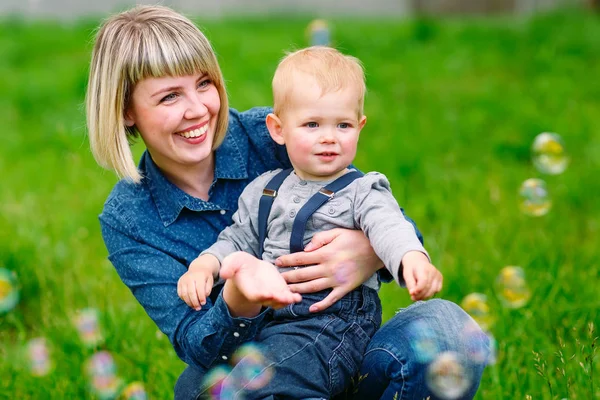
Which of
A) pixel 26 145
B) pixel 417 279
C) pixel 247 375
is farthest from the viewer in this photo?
pixel 26 145

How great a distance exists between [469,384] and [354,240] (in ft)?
1.47

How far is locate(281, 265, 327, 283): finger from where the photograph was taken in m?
2.03

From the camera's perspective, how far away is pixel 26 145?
218 inches

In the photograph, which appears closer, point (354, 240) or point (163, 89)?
point (354, 240)

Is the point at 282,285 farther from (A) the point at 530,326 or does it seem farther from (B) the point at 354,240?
(A) the point at 530,326

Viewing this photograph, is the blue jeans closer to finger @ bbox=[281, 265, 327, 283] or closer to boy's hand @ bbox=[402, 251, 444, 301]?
finger @ bbox=[281, 265, 327, 283]

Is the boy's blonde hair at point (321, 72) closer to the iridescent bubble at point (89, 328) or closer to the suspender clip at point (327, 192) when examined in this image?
the suspender clip at point (327, 192)

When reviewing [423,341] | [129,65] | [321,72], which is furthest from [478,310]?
[129,65]

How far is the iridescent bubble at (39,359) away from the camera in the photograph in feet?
8.96

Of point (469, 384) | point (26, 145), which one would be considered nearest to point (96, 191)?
point (26, 145)

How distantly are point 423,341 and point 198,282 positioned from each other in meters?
0.57

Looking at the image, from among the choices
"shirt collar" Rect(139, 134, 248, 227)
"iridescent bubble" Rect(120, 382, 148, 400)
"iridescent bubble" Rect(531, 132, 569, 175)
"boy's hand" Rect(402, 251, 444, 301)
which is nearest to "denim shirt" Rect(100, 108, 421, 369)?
"shirt collar" Rect(139, 134, 248, 227)

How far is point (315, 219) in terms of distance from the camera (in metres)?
2.08

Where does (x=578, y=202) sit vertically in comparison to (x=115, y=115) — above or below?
below
